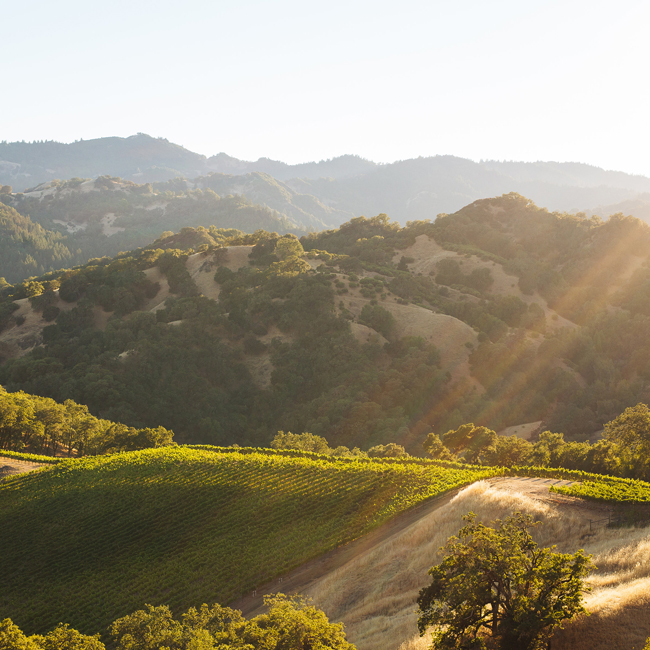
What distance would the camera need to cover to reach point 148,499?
123 feet

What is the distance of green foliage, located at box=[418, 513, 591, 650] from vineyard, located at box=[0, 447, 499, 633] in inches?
711

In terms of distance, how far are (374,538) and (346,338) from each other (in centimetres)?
5436

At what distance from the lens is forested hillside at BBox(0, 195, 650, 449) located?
7325 centimetres

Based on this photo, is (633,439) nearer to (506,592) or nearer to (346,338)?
(506,592)

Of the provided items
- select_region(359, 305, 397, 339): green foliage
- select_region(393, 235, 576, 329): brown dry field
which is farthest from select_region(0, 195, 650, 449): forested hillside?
select_region(393, 235, 576, 329): brown dry field

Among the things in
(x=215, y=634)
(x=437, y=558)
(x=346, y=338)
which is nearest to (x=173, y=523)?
(x=215, y=634)

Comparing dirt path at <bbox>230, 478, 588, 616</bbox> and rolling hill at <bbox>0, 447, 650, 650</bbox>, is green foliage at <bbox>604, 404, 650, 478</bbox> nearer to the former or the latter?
dirt path at <bbox>230, 478, 588, 616</bbox>

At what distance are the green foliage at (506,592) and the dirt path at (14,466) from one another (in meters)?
43.8

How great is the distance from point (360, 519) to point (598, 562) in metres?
16.2

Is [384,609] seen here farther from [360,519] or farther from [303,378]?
[303,378]

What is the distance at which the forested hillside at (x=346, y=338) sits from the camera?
73.2 metres

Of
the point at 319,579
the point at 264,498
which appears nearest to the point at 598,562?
the point at 319,579

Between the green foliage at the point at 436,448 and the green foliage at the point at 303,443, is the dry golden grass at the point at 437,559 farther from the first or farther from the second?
the green foliage at the point at 303,443

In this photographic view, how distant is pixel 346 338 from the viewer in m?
83.8
